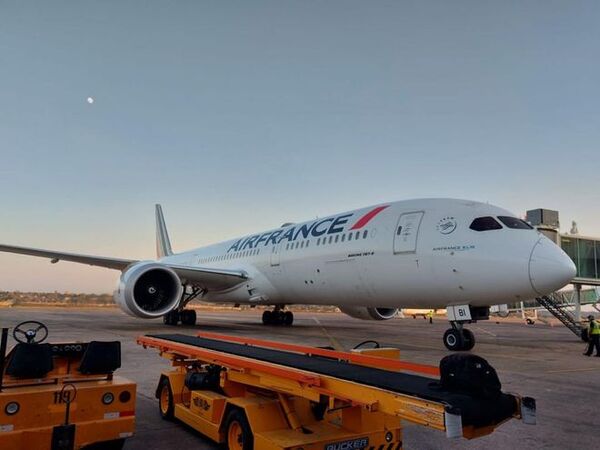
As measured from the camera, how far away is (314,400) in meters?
2.96

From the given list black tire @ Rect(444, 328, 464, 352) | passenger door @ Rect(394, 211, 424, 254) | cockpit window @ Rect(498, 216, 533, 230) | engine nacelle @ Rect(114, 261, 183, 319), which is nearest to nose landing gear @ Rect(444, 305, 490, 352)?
black tire @ Rect(444, 328, 464, 352)

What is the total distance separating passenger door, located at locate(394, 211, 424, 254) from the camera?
10.9 meters

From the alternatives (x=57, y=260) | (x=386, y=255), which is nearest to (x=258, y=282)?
(x=386, y=255)

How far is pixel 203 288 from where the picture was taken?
763 inches

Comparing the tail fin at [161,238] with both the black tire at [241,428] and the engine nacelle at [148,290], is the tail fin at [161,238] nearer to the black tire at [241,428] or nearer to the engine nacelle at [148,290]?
the engine nacelle at [148,290]

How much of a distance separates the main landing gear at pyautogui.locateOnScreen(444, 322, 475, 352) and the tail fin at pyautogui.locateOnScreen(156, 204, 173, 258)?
23.8 meters

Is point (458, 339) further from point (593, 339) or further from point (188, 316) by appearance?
point (188, 316)

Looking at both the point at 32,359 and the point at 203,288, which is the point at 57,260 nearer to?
the point at 203,288

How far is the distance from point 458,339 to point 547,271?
2.29 meters

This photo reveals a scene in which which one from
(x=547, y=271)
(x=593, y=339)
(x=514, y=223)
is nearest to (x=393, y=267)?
(x=514, y=223)

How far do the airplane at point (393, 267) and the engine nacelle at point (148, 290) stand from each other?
1.2 inches

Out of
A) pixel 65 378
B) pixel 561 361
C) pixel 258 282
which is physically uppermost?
pixel 258 282

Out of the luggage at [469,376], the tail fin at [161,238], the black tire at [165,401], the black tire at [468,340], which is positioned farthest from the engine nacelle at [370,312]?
the tail fin at [161,238]

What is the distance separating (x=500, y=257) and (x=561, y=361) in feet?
9.15
